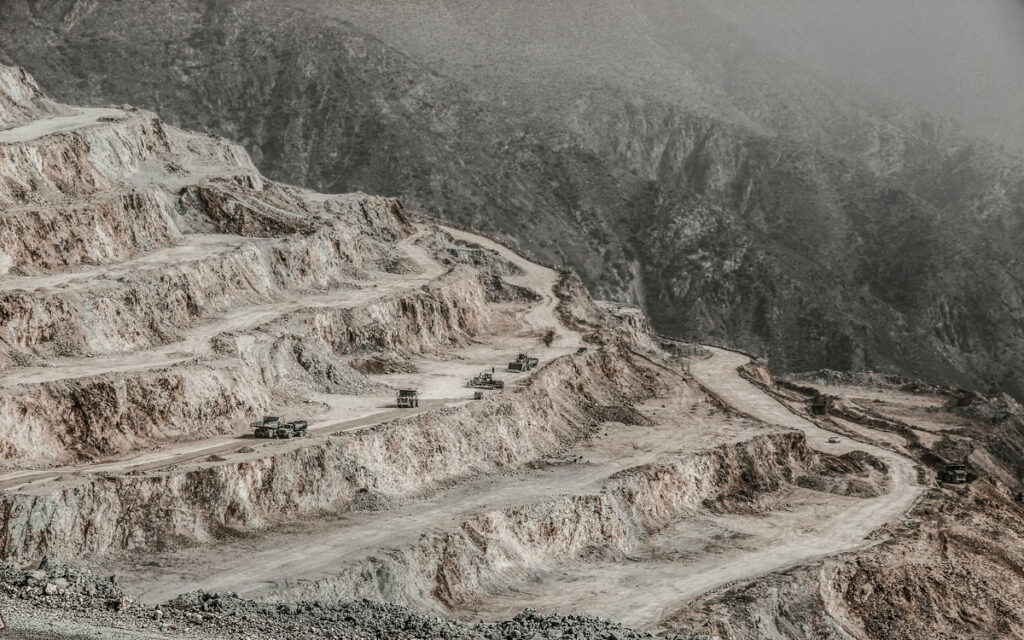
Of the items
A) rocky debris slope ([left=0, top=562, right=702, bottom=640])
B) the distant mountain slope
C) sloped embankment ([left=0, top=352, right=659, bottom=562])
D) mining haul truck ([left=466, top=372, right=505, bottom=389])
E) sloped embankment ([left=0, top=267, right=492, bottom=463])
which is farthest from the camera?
the distant mountain slope

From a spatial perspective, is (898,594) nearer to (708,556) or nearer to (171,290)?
(708,556)

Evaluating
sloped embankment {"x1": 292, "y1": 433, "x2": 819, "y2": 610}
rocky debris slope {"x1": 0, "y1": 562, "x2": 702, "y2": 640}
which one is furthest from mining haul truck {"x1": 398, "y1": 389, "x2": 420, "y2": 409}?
rocky debris slope {"x1": 0, "y1": 562, "x2": 702, "y2": 640}

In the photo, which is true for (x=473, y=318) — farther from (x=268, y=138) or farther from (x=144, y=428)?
(x=268, y=138)

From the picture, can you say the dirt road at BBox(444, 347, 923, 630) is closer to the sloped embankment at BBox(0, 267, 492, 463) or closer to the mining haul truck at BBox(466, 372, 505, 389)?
the mining haul truck at BBox(466, 372, 505, 389)

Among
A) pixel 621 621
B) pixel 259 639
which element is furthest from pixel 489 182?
pixel 259 639

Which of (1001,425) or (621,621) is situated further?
(1001,425)

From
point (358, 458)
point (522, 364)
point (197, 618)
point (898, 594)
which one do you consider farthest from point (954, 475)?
point (197, 618)
